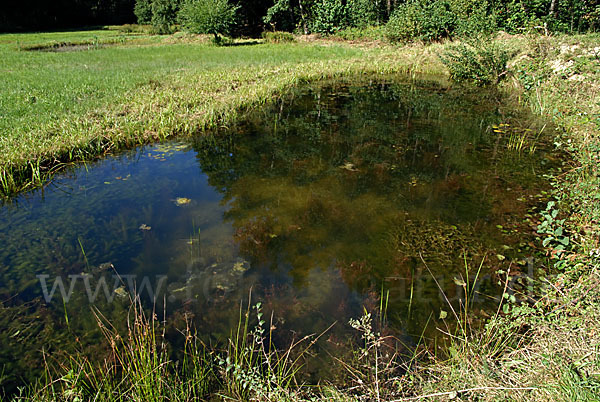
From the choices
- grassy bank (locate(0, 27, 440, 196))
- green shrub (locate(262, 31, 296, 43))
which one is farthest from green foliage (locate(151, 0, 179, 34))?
grassy bank (locate(0, 27, 440, 196))

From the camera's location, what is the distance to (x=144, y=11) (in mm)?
41031

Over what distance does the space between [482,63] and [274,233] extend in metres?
12.1

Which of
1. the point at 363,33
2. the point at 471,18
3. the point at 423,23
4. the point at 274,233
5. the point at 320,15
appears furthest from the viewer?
the point at 320,15

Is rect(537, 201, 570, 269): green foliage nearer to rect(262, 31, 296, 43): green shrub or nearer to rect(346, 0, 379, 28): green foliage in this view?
rect(262, 31, 296, 43): green shrub

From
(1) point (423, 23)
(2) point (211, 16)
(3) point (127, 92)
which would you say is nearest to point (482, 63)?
(1) point (423, 23)

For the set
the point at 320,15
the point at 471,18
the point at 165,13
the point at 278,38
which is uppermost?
the point at 165,13

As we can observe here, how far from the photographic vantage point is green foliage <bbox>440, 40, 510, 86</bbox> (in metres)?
12.8

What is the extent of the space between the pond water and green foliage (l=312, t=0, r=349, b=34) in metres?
23.5

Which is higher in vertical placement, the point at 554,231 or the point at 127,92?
the point at 127,92

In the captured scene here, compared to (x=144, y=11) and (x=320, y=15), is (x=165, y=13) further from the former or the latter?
(x=320, y=15)

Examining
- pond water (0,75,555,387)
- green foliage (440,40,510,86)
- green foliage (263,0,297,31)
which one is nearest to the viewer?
pond water (0,75,555,387)

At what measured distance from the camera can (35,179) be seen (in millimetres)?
5895

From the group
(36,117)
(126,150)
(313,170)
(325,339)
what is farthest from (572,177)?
(36,117)

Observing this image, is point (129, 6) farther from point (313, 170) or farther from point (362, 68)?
point (313, 170)
